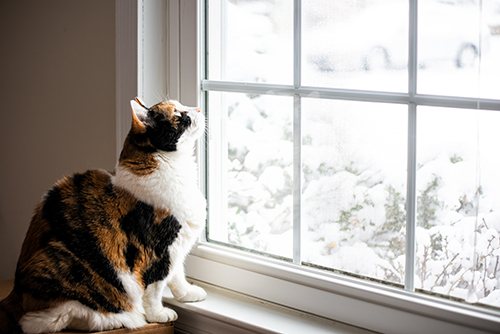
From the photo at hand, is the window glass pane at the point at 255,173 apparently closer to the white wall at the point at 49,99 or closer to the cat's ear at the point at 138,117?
the cat's ear at the point at 138,117

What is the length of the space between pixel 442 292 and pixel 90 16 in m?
1.18

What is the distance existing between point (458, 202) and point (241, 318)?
0.53 m

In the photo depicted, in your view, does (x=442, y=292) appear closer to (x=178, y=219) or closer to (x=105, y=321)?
(x=178, y=219)

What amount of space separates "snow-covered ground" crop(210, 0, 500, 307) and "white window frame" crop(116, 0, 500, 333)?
3 cm

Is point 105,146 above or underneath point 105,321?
above

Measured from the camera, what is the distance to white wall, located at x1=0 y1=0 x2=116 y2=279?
137 centimetres

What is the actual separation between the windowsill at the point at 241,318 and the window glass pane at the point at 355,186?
0.13 meters

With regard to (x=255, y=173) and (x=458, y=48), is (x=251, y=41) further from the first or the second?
(x=458, y=48)

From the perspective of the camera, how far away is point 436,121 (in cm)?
86

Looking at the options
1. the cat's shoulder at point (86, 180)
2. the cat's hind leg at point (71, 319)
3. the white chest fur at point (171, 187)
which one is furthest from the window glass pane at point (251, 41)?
the cat's hind leg at point (71, 319)

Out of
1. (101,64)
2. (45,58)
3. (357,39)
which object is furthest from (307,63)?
(45,58)

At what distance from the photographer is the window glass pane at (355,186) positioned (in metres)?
0.93

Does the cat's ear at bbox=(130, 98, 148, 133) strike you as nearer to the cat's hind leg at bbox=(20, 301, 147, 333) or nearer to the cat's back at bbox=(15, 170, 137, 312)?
the cat's back at bbox=(15, 170, 137, 312)

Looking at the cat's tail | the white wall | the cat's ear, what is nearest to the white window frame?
the white wall
